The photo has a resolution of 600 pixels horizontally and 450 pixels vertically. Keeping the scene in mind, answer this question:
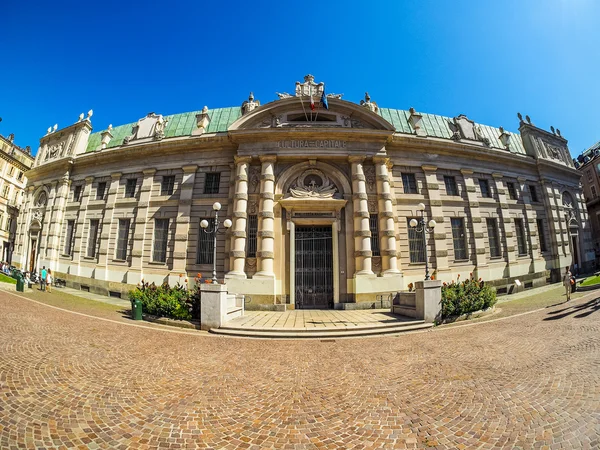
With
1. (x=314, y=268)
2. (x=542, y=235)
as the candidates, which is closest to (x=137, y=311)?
(x=314, y=268)

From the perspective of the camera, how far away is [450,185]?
19844 millimetres

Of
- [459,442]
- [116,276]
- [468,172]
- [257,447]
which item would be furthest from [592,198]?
[116,276]

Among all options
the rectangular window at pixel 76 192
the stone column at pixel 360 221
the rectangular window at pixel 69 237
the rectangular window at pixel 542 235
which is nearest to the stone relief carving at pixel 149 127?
the rectangular window at pixel 76 192

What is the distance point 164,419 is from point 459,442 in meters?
4.48

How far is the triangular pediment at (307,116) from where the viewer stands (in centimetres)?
1777

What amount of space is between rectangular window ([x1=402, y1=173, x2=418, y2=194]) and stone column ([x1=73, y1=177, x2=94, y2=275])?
2728cm

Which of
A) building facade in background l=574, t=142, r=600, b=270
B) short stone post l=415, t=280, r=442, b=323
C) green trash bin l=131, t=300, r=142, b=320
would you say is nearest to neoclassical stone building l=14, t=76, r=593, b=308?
short stone post l=415, t=280, r=442, b=323

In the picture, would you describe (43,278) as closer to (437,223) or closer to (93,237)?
(93,237)

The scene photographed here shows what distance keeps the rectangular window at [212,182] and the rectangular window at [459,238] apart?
18.7m

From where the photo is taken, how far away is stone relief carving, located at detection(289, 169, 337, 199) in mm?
17047

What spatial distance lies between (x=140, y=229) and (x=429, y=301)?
2035cm

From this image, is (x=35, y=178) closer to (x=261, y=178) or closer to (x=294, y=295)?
(x=261, y=178)

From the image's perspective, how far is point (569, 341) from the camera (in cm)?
726

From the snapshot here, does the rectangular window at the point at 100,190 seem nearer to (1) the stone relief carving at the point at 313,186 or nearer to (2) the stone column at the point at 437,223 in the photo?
(1) the stone relief carving at the point at 313,186
